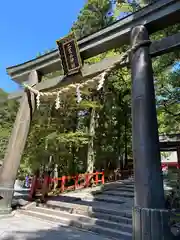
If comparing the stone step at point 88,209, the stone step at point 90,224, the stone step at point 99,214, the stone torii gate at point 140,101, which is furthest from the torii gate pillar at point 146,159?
the stone step at point 88,209

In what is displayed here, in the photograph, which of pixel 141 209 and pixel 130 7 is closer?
pixel 141 209

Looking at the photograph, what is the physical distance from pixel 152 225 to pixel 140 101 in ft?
6.54

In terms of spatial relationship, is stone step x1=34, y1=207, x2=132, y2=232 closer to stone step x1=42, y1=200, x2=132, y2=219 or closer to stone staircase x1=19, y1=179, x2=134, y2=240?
stone staircase x1=19, y1=179, x2=134, y2=240

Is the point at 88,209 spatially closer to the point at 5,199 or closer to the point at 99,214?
the point at 99,214

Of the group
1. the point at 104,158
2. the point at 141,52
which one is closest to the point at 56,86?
the point at 141,52

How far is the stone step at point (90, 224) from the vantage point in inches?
176

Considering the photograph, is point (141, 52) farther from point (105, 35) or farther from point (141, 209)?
point (141, 209)

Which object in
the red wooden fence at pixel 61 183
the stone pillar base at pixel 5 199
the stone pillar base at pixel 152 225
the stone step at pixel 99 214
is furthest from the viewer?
the red wooden fence at pixel 61 183

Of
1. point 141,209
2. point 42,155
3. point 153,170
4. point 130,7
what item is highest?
point 130,7

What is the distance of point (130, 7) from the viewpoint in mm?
9414

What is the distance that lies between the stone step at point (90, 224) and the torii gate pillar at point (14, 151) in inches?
31.5

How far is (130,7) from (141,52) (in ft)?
20.6

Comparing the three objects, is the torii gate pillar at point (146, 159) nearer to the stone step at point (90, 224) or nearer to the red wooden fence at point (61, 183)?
the stone step at point (90, 224)

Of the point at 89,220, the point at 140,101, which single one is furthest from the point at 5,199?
the point at 140,101
